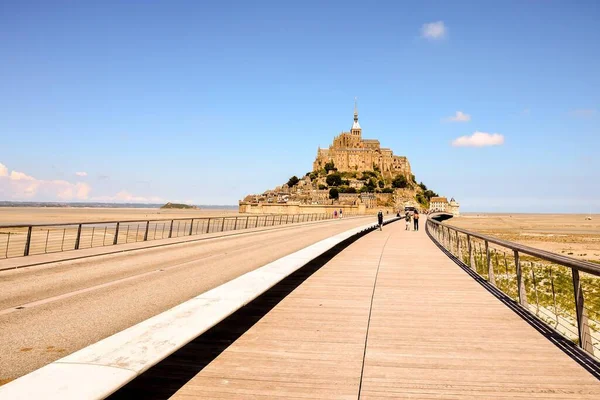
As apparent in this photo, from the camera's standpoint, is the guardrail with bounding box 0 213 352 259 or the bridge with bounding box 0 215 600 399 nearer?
the bridge with bounding box 0 215 600 399

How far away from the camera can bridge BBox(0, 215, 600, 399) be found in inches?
148

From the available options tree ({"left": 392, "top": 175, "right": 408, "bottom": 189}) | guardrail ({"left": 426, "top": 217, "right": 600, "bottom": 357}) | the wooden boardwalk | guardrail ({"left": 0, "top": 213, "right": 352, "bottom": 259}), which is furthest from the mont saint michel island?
the wooden boardwalk

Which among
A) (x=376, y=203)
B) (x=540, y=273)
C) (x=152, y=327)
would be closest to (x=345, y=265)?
(x=152, y=327)

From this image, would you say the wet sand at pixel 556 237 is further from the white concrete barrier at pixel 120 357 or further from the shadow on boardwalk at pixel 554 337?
the white concrete barrier at pixel 120 357

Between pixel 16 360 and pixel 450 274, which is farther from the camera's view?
pixel 450 274

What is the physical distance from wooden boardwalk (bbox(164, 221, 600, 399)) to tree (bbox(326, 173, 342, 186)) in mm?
175380

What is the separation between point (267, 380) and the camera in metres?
4.03

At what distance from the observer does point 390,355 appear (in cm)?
474

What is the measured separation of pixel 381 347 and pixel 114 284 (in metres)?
6.77

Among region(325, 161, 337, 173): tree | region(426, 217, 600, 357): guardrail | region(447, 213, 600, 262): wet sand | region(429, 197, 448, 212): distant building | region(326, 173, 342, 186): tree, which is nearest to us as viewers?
region(426, 217, 600, 357): guardrail

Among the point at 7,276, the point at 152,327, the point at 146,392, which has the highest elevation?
the point at 152,327

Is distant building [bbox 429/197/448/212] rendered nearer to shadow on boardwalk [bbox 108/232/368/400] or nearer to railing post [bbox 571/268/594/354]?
shadow on boardwalk [bbox 108/232/368/400]

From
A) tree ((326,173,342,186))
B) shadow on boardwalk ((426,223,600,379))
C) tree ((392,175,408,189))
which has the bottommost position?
shadow on boardwalk ((426,223,600,379))

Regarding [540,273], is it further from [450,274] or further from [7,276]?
[7,276]
